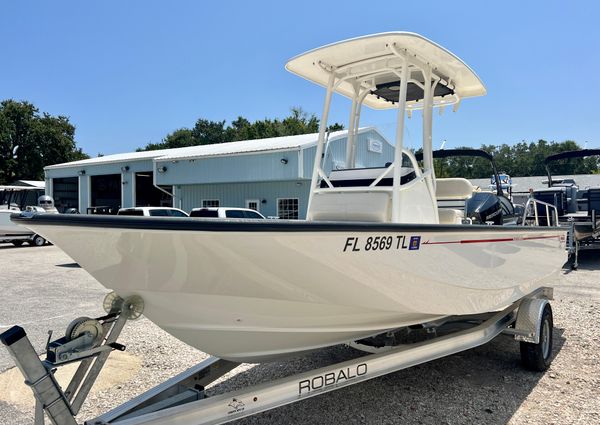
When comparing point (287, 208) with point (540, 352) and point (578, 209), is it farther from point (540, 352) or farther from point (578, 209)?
point (540, 352)

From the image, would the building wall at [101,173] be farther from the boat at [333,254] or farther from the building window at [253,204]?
the boat at [333,254]

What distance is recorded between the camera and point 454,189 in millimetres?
5176

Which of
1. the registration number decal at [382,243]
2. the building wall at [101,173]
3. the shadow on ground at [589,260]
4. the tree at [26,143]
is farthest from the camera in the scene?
the tree at [26,143]

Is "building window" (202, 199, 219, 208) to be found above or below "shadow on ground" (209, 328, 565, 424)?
above

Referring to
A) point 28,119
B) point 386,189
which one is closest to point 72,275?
point 386,189

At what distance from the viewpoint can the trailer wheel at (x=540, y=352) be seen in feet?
14.8

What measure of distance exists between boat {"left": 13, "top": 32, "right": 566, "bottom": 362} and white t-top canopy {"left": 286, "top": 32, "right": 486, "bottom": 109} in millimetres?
16

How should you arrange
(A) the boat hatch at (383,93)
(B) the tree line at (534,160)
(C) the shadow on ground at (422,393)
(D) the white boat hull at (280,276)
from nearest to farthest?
(D) the white boat hull at (280,276)
(C) the shadow on ground at (422,393)
(A) the boat hatch at (383,93)
(B) the tree line at (534,160)

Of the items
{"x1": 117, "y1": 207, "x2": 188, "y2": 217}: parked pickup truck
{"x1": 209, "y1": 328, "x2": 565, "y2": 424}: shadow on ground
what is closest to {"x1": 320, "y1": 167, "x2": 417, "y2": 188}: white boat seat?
{"x1": 209, "y1": 328, "x2": 565, "y2": 424}: shadow on ground

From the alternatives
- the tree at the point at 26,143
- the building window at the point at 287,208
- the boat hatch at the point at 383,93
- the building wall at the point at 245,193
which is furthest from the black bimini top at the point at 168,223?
the tree at the point at 26,143

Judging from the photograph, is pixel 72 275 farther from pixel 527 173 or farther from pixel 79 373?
pixel 527 173

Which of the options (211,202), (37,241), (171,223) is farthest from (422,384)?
(37,241)

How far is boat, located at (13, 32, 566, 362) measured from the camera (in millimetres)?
2479

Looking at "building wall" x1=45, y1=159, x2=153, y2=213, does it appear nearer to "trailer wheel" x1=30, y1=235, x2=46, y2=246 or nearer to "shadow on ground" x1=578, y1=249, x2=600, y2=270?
"trailer wheel" x1=30, y1=235, x2=46, y2=246
